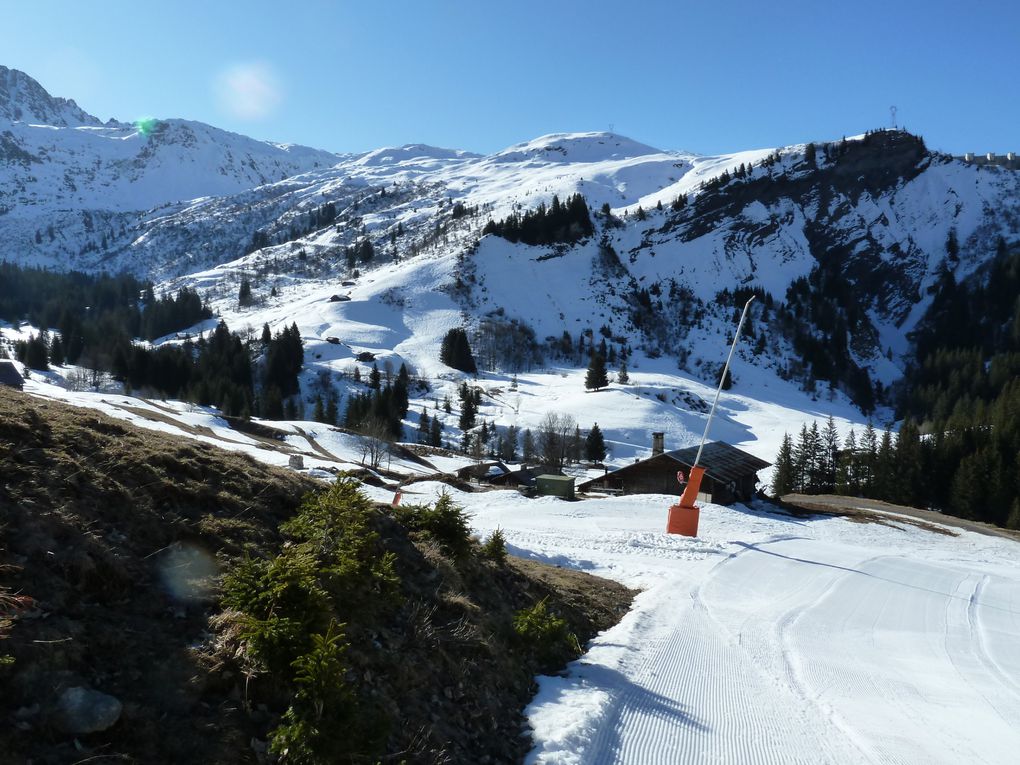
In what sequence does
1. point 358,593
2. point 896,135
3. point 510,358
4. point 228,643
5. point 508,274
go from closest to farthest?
point 228,643 < point 358,593 < point 510,358 < point 508,274 < point 896,135

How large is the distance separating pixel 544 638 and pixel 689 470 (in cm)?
3408

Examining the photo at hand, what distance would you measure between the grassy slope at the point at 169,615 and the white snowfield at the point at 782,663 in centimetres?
104

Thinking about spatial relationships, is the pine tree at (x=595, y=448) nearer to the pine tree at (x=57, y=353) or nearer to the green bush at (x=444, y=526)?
the green bush at (x=444, y=526)

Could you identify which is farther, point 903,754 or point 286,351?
point 286,351

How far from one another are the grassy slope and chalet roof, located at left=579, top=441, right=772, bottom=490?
109 ft

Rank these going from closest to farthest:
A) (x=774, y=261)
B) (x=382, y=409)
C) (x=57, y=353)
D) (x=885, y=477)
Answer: (x=885, y=477) < (x=382, y=409) < (x=57, y=353) < (x=774, y=261)

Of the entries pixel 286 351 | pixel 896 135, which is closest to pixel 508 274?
pixel 286 351

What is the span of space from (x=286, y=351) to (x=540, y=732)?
355ft

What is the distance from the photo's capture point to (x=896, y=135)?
7844 inches

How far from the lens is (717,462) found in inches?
1609

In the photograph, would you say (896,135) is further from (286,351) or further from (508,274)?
(286,351)

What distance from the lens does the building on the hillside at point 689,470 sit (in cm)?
3872

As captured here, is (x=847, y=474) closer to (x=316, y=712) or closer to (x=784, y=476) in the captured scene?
(x=784, y=476)

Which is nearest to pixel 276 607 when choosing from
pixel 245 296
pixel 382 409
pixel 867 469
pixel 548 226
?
pixel 867 469
